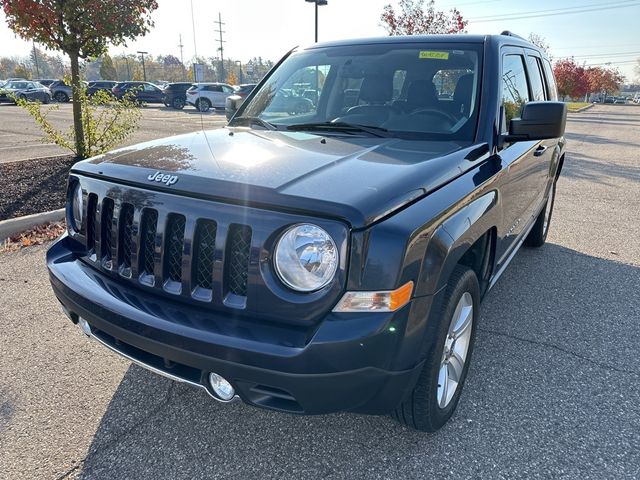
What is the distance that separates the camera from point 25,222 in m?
5.19

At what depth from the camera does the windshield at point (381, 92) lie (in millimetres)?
2898

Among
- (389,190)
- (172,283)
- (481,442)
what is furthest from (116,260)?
(481,442)

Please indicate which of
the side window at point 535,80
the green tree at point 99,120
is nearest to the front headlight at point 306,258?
the side window at point 535,80

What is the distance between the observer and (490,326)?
3508 mm

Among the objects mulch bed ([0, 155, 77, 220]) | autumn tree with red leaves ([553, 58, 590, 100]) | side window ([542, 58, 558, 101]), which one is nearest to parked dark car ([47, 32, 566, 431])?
side window ([542, 58, 558, 101])

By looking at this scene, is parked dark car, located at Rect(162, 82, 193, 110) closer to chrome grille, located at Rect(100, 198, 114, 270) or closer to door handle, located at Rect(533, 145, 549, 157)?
door handle, located at Rect(533, 145, 549, 157)

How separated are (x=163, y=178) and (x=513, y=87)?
2.43 m

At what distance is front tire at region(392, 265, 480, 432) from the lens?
6.78ft

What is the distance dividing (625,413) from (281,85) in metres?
2.98

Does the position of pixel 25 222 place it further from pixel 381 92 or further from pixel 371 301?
pixel 371 301

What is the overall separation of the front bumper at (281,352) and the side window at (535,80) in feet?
9.19

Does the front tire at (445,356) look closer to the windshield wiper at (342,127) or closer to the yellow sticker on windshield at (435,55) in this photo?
the windshield wiper at (342,127)

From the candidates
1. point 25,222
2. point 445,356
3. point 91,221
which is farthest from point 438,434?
point 25,222

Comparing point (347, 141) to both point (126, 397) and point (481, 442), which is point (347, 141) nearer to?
point (481, 442)
